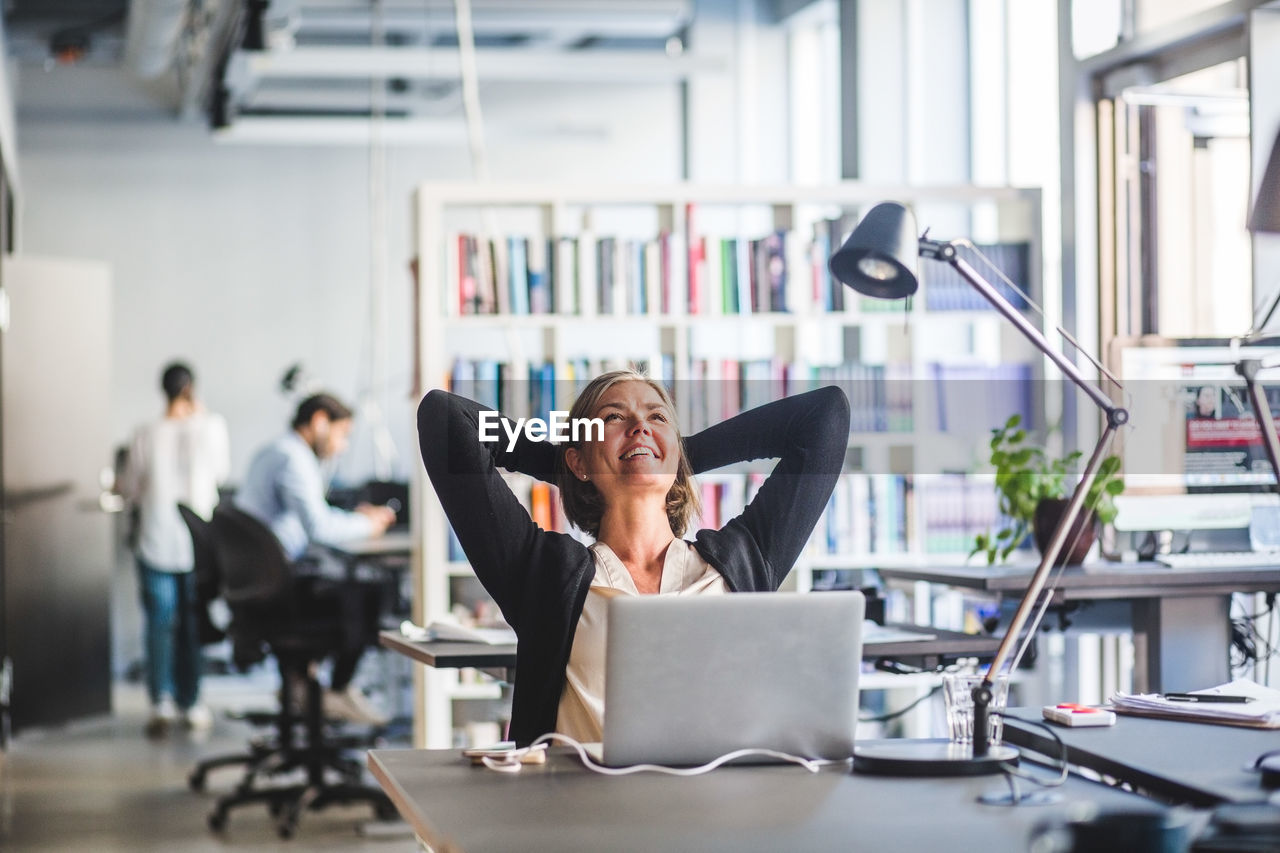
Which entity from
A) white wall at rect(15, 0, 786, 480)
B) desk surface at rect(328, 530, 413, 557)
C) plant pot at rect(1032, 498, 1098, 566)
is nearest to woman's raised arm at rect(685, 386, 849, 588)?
plant pot at rect(1032, 498, 1098, 566)

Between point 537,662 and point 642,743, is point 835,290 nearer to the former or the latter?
point 537,662

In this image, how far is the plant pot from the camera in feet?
13.2

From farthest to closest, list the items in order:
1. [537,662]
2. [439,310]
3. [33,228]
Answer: [33,228] < [439,310] < [537,662]

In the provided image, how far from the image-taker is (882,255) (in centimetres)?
202

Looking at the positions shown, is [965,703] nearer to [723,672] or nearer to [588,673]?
[723,672]

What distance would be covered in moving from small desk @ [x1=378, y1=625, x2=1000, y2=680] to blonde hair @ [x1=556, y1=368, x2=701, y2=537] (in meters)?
0.77

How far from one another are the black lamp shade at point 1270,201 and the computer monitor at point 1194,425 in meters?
0.47

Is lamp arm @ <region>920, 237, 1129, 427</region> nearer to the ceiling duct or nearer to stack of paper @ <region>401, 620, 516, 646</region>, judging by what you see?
stack of paper @ <region>401, 620, 516, 646</region>

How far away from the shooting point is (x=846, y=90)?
7.47 meters

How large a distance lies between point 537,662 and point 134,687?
22.4 ft

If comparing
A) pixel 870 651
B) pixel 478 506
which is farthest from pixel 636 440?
pixel 870 651

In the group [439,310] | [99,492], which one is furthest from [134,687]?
[439,310]

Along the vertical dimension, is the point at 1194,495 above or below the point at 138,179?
below

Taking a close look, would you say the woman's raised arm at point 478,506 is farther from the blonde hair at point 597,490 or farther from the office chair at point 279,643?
the office chair at point 279,643
